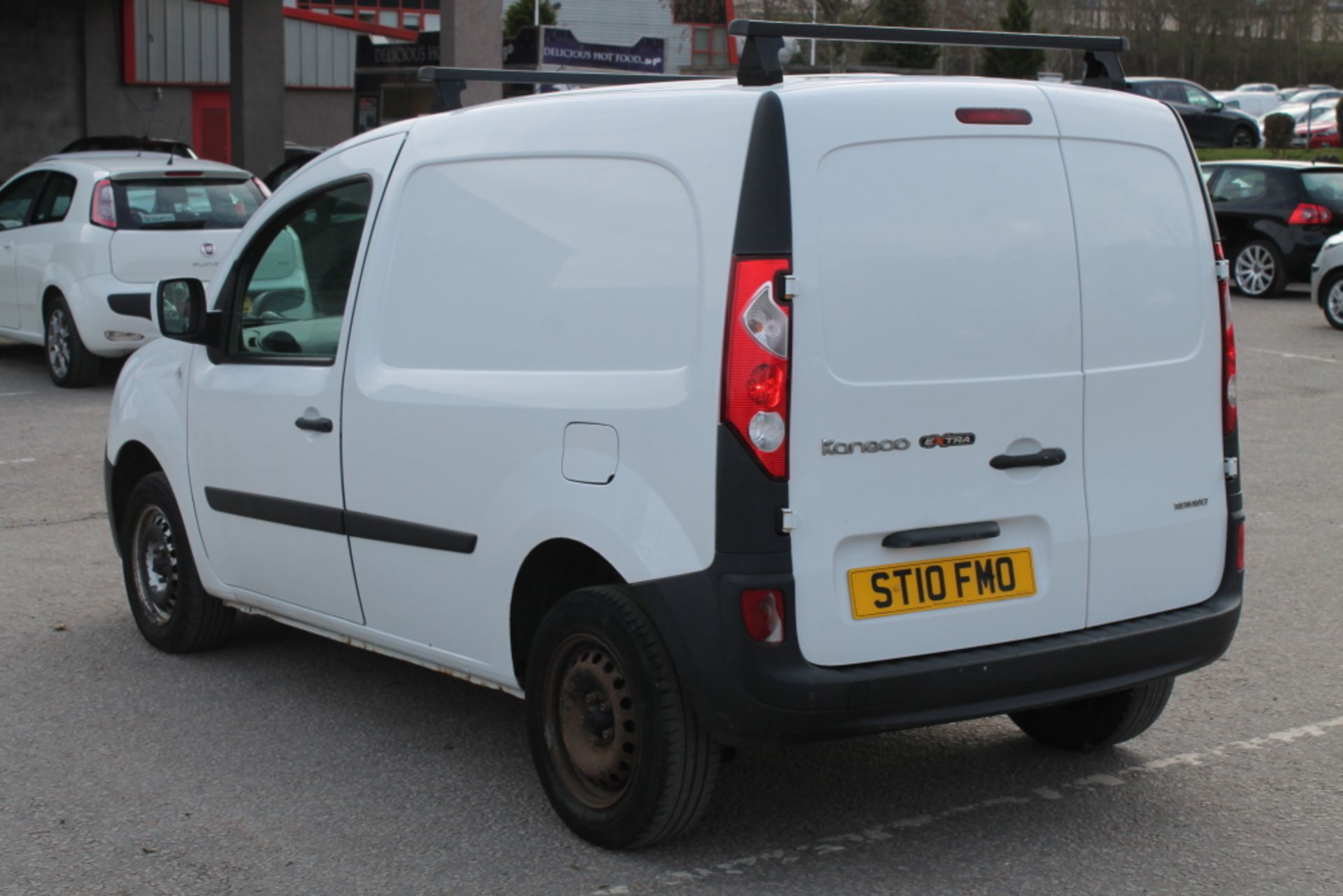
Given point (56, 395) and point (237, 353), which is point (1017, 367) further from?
point (56, 395)

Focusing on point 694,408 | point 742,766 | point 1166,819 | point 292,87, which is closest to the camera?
point 694,408

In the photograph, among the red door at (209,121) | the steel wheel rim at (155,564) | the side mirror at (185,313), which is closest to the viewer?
the side mirror at (185,313)

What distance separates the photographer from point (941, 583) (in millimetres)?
3871

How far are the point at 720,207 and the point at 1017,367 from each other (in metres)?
0.82

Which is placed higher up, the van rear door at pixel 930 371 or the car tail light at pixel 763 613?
the van rear door at pixel 930 371

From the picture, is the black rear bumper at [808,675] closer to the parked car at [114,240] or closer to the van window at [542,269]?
the van window at [542,269]

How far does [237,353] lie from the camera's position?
5.48m

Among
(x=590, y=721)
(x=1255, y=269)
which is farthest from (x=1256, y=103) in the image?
(x=590, y=721)

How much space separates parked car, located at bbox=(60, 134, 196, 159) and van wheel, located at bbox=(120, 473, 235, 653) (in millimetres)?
12179

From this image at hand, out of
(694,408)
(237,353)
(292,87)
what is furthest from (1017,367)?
(292,87)

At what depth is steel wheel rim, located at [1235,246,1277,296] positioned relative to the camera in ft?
62.8

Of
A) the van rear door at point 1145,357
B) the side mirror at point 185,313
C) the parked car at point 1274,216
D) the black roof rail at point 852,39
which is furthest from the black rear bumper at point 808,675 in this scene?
the parked car at point 1274,216

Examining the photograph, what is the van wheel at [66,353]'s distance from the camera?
500 inches

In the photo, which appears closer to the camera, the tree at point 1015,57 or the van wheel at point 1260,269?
the van wheel at point 1260,269
